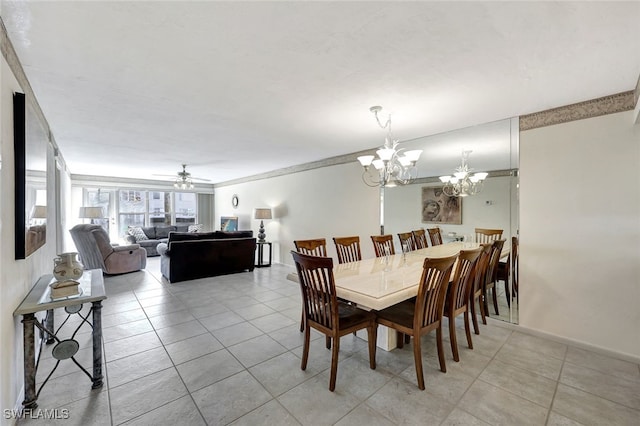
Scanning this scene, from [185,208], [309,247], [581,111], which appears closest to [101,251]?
[309,247]

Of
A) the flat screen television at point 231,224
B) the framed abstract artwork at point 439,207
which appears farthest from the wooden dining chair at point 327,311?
the flat screen television at point 231,224

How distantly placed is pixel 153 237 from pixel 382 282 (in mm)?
8040

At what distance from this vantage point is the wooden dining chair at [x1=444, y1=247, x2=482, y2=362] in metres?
2.08

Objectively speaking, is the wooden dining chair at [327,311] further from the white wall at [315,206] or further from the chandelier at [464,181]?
the white wall at [315,206]

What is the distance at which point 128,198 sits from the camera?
8.25 metres

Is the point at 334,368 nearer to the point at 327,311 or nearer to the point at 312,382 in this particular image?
the point at 312,382

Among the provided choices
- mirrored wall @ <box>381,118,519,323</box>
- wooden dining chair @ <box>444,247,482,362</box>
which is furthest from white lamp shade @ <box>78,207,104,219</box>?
wooden dining chair @ <box>444,247,482,362</box>

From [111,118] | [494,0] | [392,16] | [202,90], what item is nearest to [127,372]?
[202,90]

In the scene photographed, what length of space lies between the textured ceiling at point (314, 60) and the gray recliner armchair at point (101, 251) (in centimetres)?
238

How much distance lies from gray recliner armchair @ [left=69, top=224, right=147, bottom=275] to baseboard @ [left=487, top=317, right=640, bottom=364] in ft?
20.1

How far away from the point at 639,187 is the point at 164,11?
369cm

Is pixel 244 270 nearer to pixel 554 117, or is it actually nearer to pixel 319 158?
pixel 319 158

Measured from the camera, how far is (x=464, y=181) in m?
3.33

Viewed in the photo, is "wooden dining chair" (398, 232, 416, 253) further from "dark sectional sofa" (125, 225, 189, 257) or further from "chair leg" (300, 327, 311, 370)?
"dark sectional sofa" (125, 225, 189, 257)
